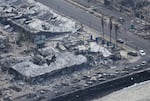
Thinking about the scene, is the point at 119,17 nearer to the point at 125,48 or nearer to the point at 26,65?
the point at 125,48

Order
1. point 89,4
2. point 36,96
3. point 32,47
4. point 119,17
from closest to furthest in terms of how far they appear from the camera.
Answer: point 36,96 → point 32,47 → point 119,17 → point 89,4

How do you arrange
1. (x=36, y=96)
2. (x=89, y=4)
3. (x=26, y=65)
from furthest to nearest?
(x=89, y=4), (x=26, y=65), (x=36, y=96)

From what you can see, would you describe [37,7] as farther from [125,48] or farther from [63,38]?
[125,48]

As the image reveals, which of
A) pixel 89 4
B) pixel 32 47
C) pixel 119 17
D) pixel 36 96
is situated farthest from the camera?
pixel 89 4

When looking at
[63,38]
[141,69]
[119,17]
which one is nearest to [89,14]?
[119,17]

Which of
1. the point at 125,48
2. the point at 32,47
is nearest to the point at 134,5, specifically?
the point at 125,48

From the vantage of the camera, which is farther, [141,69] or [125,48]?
[125,48]
